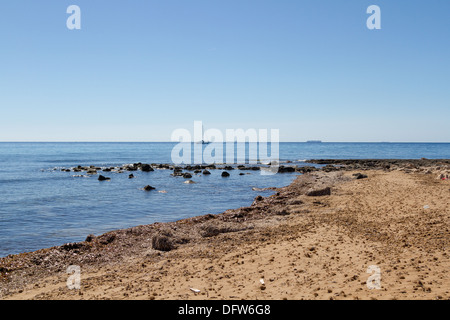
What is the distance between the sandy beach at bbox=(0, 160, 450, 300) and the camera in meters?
8.80

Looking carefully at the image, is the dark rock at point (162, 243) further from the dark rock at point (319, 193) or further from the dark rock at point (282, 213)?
the dark rock at point (319, 193)

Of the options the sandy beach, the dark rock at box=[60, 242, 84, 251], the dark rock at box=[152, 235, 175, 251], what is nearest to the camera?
the sandy beach

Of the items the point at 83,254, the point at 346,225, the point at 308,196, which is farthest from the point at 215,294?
the point at 308,196

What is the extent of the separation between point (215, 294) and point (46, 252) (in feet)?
31.5

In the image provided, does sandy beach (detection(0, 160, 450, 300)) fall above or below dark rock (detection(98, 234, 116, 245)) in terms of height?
above

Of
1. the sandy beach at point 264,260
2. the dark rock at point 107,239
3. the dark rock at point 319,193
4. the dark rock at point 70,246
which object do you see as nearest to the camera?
the sandy beach at point 264,260

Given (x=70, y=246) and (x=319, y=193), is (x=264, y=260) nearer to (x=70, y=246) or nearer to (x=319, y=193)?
(x=70, y=246)

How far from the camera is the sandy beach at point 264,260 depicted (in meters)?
8.80

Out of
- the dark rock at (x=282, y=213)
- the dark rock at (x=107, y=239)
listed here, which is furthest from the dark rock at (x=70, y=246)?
the dark rock at (x=282, y=213)

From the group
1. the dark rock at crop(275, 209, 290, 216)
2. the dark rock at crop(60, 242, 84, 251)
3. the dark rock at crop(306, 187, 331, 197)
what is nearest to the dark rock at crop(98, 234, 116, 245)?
the dark rock at crop(60, 242, 84, 251)

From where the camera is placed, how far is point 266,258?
11.9m

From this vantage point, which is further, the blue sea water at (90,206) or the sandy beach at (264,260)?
the blue sea water at (90,206)

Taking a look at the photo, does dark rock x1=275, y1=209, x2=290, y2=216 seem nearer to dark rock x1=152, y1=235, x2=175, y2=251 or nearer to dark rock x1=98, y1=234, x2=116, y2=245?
dark rock x1=152, y1=235, x2=175, y2=251

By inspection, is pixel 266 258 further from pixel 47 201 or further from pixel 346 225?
pixel 47 201
